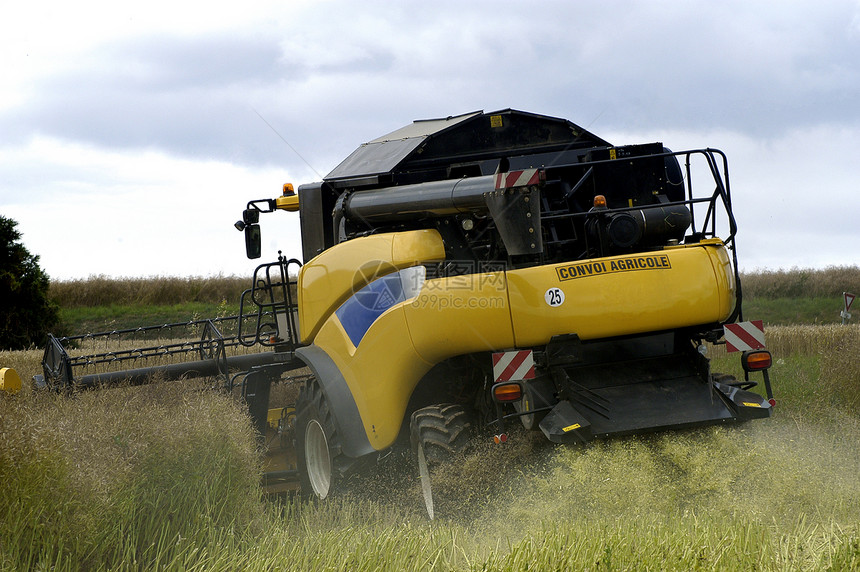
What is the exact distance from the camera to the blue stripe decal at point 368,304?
5812 millimetres

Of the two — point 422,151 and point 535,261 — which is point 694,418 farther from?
point 422,151

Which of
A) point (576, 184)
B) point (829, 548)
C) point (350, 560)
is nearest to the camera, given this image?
point (829, 548)

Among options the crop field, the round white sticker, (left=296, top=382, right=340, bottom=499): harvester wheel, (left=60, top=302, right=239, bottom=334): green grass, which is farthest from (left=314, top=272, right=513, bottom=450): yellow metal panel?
(left=60, top=302, right=239, bottom=334): green grass

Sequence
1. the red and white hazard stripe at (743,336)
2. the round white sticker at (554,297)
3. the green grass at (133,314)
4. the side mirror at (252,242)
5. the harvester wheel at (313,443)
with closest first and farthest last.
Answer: the round white sticker at (554,297), the red and white hazard stripe at (743,336), the harvester wheel at (313,443), the side mirror at (252,242), the green grass at (133,314)

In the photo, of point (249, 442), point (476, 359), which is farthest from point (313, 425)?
point (476, 359)

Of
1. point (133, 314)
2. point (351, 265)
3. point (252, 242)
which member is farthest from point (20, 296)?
point (351, 265)

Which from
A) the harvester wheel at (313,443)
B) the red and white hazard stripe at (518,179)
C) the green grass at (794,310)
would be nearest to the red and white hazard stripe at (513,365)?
the red and white hazard stripe at (518,179)

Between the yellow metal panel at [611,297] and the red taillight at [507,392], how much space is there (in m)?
0.30

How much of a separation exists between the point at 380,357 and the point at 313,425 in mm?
1532

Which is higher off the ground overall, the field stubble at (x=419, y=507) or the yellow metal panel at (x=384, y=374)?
the yellow metal panel at (x=384, y=374)

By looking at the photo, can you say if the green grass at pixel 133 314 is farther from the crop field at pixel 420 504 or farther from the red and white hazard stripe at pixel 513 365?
the red and white hazard stripe at pixel 513 365

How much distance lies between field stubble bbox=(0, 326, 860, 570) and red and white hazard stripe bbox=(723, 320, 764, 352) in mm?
568

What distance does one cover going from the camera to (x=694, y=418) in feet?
17.6

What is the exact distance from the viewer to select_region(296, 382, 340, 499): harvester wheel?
22.2 ft
